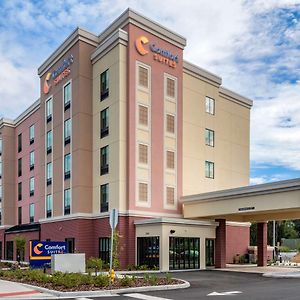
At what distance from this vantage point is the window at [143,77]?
35500mm

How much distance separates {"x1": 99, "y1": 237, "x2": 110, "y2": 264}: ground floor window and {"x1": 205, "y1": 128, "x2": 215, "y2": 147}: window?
1308 cm

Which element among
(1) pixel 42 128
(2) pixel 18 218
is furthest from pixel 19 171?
(1) pixel 42 128

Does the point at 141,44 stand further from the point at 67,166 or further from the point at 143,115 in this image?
the point at 67,166

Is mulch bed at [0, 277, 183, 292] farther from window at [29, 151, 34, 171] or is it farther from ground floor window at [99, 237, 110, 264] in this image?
window at [29, 151, 34, 171]

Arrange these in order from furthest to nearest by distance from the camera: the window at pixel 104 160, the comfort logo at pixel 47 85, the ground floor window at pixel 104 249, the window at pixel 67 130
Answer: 1. the comfort logo at pixel 47 85
2. the window at pixel 67 130
3. the window at pixel 104 160
4. the ground floor window at pixel 104 249

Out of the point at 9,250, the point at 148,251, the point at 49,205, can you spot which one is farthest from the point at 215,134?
the point at 9,250

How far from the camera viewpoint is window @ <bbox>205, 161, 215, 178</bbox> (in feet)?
135

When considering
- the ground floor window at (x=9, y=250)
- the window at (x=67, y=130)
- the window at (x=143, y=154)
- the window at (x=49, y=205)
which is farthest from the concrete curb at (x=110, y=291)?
the ground floor window at (x=9, y=250)

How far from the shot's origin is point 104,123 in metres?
36.0

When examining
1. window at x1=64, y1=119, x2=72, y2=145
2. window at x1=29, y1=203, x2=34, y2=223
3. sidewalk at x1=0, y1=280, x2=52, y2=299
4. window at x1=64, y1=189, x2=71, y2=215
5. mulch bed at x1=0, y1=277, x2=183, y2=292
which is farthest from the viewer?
window at x1=29, y1=203, x2=34, y2=223

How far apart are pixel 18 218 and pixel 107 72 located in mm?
25875

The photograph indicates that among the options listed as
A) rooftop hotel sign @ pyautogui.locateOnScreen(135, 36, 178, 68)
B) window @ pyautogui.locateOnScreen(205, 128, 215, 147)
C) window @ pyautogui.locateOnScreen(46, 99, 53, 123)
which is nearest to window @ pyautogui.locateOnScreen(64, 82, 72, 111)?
window @ pyautogui.locateOnScreen(46, 99, 53, 123)

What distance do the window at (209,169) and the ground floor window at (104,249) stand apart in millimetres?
11328

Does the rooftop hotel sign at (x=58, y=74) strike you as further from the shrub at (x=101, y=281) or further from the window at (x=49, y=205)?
the shrub at (x=101, y=281)
